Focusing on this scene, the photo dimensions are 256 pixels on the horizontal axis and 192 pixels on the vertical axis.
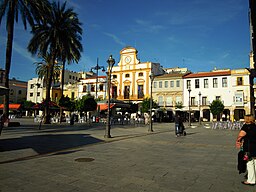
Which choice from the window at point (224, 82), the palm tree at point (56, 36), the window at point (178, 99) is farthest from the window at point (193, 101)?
the palm tree at point (56, 36)

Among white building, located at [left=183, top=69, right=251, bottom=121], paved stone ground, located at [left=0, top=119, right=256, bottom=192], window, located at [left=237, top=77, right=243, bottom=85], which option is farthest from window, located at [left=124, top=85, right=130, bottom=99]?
paved stone ground, located at [left=0, top=119, right=256, bottom=192]

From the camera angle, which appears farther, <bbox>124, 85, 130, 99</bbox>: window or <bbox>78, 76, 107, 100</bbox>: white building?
<bbox>78, 76, 107, 100</bbox>: white building

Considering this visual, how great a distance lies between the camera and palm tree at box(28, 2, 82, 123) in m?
24.7

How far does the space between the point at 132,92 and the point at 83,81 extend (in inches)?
620

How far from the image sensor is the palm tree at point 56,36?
972 inches

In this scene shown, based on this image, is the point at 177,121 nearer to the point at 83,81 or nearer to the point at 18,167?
the point at 18,167

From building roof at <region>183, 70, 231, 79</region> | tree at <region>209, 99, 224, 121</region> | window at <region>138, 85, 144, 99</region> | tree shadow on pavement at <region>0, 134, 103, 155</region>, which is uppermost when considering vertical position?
building roof at <region>183, 70, 231, 79</region>

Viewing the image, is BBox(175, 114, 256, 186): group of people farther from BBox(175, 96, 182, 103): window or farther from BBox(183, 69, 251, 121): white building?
BBox(175, 96, 182, 103): window

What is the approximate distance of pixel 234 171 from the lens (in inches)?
244

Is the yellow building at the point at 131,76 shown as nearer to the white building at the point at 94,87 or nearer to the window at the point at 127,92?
the window at the point at 127,92

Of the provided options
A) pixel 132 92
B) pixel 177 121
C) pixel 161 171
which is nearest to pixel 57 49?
pixel 177 121

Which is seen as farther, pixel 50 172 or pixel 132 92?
pixel 132 92

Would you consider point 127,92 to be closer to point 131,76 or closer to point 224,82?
point 131,76

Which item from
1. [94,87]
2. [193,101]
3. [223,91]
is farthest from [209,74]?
[94,87]
